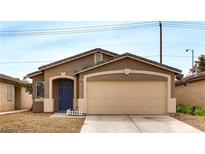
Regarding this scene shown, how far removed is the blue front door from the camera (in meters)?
23.7

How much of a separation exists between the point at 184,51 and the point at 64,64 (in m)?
7.59

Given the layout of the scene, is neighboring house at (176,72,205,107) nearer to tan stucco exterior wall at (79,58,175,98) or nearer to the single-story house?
tan stucco exterior wall at (79,58,175,98)

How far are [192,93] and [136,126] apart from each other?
9563 mm

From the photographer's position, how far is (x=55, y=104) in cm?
2328

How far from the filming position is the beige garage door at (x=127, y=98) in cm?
2005

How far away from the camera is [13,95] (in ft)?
89.9


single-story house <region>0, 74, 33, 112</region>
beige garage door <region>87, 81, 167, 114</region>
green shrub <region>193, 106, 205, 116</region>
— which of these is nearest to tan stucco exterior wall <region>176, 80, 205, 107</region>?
green shrub <region>193, 106, 205, 116</region>

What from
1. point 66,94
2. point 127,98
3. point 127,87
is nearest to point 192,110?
point 127,98

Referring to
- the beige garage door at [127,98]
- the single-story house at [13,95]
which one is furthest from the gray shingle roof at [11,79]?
the beige garage door at [127,98]

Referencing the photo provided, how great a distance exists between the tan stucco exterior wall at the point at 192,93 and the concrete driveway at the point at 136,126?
4691 mm

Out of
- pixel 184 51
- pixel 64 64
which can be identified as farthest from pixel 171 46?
pixel 64 64

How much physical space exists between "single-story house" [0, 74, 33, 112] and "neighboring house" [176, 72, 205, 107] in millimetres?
11548

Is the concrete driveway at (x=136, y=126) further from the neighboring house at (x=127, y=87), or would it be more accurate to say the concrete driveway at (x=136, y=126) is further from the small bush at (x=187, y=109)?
the small bush at (x=187, y=109)

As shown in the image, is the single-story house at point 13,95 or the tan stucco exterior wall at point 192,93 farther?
the single-story house at point 13,95
